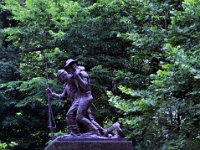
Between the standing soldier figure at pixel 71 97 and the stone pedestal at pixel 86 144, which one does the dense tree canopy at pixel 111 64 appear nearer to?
the standing soldier figure at pixel 71 97

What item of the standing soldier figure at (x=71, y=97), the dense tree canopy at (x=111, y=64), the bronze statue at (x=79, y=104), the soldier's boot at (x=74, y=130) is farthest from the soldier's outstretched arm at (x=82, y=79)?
the dense tree canopy at (x=111, y=64)

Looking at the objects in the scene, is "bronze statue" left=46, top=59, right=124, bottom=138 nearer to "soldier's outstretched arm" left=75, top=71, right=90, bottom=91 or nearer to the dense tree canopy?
"soldier's outstretched arm" left=75, top=71, right=90, bottom=91

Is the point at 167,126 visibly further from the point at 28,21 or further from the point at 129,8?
the point at 28,21

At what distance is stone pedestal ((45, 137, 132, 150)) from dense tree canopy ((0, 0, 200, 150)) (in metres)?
3.38

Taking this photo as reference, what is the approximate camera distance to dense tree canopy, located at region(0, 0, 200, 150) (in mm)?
12742

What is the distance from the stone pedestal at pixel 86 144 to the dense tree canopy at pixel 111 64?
3.38 meters

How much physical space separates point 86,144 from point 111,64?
7842 mm

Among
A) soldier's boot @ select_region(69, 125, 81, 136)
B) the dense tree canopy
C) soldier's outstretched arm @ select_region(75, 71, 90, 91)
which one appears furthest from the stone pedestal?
the dense tree canopy

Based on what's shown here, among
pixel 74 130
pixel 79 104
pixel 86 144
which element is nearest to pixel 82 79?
pixel 79 104

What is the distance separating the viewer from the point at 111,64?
16.4 m

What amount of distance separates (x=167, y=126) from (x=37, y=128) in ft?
17.0

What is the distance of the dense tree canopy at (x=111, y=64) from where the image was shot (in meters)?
12.7

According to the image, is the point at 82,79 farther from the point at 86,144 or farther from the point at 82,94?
the point at 86,144

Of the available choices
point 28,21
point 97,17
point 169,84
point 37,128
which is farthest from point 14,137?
point 169,84
